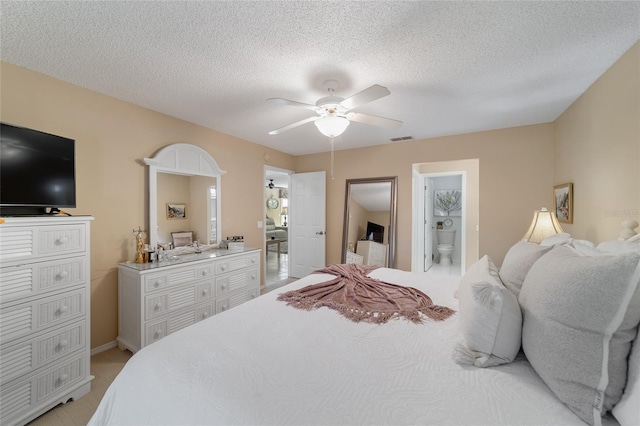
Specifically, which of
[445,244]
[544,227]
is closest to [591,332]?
[544,227]

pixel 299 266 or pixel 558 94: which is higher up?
pixel 558 94

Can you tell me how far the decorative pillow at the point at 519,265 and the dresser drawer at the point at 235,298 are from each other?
9.12 feet

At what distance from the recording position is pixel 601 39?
63.2 inches

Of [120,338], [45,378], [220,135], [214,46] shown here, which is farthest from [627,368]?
[220,135]

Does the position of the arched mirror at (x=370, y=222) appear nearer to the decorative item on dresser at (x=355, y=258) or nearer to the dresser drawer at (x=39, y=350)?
the decorative item on dresser at (x=355, y=258)

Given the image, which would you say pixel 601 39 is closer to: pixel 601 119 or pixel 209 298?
pixel 601 119

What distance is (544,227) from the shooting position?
2.63m

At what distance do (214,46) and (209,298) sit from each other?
8.06 ft

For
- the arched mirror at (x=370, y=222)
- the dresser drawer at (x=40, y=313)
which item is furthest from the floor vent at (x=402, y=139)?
the dresser drawer at (x=40, y=313)

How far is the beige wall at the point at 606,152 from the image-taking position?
1.66m

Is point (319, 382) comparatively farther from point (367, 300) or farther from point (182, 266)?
point (182, 266)

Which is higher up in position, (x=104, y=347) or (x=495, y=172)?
(x=495, y=172)

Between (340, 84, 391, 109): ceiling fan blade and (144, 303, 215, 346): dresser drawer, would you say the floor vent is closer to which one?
(340, 84, 391, 109): ceiling fan blade

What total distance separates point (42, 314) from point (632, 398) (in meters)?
2.98
